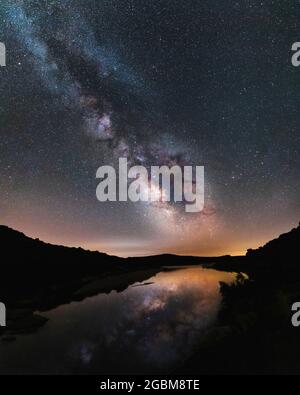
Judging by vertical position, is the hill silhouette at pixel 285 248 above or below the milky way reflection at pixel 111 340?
above

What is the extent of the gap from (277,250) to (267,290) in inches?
2667

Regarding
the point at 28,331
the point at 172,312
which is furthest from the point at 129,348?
the point at 172,312

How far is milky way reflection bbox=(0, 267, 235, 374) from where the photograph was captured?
52.7 feet

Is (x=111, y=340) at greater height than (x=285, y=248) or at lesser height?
lesser

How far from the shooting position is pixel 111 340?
67.7 feet

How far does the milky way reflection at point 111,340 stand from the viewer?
16078mm

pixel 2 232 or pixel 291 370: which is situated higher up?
pixel 2 232

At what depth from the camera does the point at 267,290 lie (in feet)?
126

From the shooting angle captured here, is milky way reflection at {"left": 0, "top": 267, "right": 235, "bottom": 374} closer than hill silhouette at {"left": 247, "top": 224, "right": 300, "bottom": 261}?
Yes

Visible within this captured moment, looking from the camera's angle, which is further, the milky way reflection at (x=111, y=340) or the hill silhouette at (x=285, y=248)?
the hill silhouette at (x=285, y=248)

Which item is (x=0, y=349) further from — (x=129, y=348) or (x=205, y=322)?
(x=205, y=322)

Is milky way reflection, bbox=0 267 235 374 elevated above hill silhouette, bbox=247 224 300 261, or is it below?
below

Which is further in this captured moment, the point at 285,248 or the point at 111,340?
the point at 285,248
